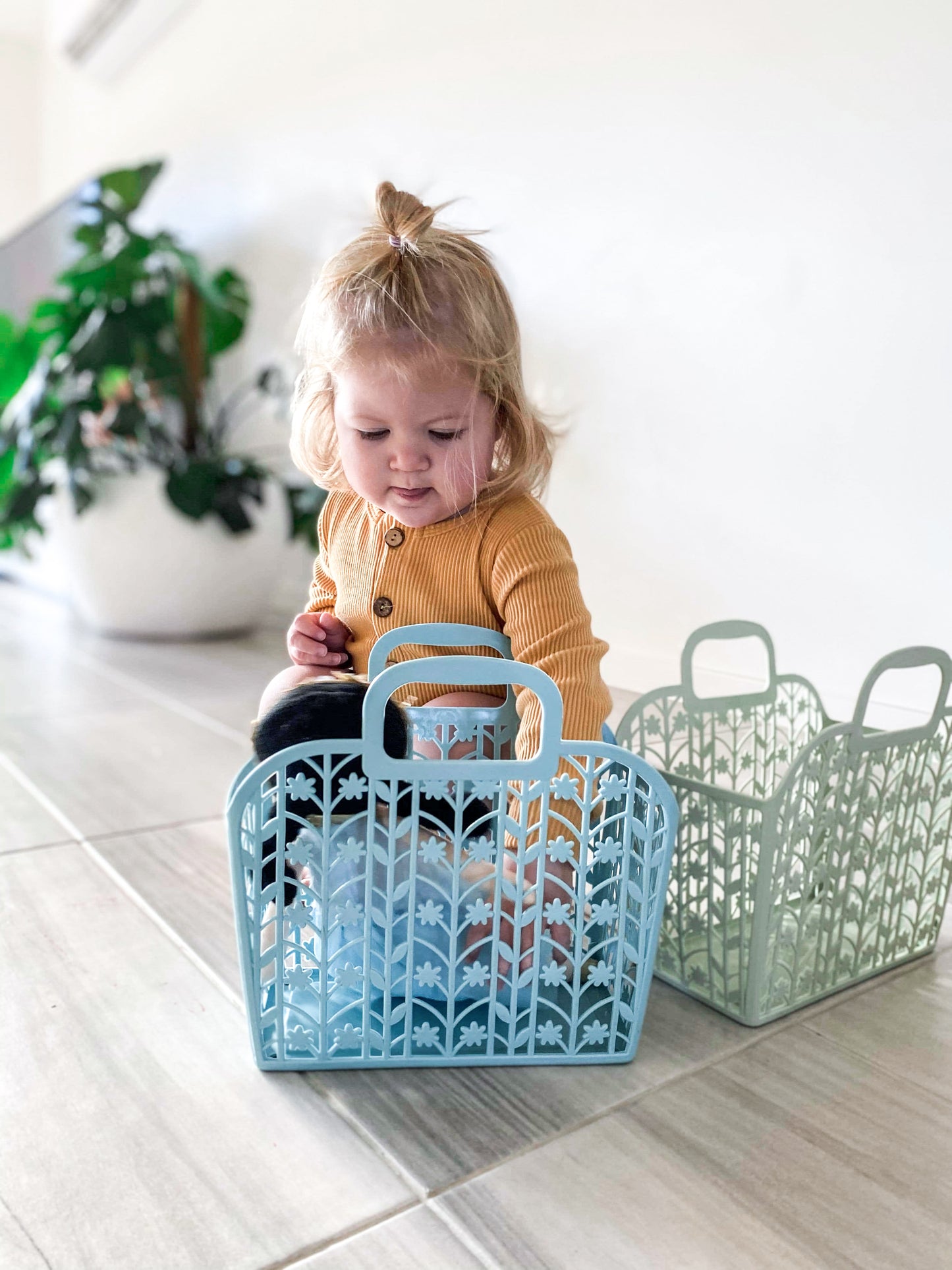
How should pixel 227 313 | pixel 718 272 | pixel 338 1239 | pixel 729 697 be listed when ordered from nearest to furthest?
1. pixel 338 1239
2. pixel 729 697
3. pixel 718 272
4. pixel 227 313

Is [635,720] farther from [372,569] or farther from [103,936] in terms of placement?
[103,936]

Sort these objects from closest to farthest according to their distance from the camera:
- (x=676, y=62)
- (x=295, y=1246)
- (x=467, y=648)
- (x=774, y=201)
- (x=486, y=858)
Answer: (x=295, y=1246) → (x=486, y=858) → (x=467, y=648) → (x=774, y=201) → (x=676, y=62)

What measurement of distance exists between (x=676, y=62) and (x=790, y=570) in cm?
67

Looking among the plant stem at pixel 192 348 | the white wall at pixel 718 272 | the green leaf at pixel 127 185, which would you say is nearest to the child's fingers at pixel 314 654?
the white wall at pixel 718 272

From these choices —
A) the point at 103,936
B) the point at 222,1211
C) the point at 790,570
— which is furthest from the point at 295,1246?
the point at 790,570

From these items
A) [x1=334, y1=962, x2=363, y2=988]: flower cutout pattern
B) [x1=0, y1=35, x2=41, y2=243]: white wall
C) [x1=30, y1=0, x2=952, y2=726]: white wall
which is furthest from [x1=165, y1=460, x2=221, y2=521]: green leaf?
[x1=0, y1=35, x2=41, y2=243]: white wall

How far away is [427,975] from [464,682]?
17 cm

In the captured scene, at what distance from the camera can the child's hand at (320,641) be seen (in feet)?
2.49

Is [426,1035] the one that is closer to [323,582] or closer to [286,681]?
[286,681]

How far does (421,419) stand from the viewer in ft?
2.17

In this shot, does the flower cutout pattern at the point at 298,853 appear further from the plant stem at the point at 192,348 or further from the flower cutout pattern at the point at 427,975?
the plant stem at the point at 192,348

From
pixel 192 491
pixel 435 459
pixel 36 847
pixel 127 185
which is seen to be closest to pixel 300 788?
pixel 435 459

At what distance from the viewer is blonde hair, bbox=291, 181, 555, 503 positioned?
646 mm

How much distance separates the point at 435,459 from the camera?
68 cm
